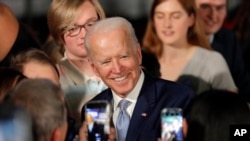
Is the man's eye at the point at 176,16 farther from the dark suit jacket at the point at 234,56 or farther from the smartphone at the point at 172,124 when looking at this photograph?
the smartphone at the point at 172,124

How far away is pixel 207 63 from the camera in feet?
14.8

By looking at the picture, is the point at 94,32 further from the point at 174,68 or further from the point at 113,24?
the point at 174,68

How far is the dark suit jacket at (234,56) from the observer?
4910 millimetres

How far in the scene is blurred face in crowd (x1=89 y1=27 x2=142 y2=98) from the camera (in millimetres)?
3553

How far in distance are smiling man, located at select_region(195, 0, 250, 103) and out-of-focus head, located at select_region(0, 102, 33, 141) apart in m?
2.47

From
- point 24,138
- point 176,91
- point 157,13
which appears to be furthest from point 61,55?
point 24,138

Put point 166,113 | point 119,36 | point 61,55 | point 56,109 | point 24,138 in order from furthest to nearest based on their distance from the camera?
point 61,55 < point 119,36 < point 166,113 < point 56,109 < point 24,138

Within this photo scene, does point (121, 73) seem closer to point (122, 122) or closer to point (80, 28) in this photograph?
point (122, 122)

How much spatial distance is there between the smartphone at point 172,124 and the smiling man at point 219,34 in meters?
1.90

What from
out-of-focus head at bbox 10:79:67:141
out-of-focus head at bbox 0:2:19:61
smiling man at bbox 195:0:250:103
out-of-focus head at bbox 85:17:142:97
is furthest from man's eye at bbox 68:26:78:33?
smiling man at bbox 195:0:250:103

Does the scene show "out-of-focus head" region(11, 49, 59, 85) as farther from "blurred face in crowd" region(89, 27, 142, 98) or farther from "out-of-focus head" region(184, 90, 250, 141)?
"out-of-focus head" region(184, 90, 250, 141)

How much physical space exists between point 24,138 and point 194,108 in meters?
0.87

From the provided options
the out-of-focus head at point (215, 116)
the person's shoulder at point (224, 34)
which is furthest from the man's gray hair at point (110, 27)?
the person's shoulder at point (224, 34)

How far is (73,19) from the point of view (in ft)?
13.3
